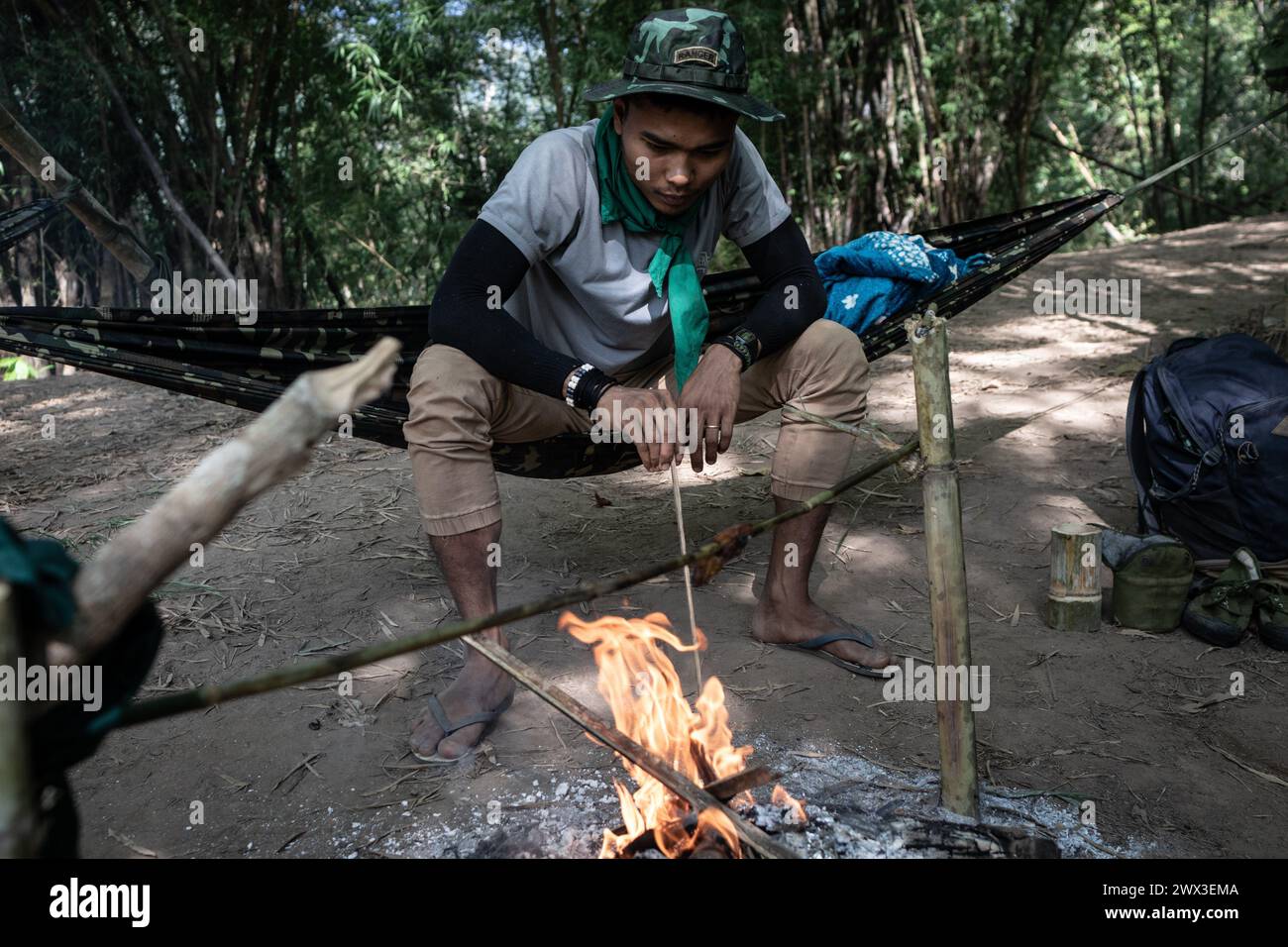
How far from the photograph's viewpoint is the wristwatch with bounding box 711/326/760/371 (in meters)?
2.26

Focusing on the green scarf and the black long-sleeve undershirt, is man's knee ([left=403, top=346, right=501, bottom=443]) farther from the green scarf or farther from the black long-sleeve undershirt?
the green scarf

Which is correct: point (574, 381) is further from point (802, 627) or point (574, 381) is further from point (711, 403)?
point (802, 627)

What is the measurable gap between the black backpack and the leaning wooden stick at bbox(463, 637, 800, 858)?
187 centimetres

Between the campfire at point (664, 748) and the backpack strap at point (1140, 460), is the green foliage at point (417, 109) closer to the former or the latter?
the backpack strap at point (1140, 460)

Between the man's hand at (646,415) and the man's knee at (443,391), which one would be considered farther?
the man's knee at (443,391)

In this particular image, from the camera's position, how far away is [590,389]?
206 cm

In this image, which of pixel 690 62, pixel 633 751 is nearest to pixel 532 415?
pixel 690 62

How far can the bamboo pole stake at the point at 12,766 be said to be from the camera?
0.70m

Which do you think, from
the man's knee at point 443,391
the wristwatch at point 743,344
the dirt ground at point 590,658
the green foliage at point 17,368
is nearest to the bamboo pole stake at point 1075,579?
the dirt ground at point 590,658

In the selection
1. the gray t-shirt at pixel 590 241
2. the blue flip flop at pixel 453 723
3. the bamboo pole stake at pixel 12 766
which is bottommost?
the blue flip flop at pixel 453 723

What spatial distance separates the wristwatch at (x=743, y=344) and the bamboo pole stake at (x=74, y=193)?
277cm

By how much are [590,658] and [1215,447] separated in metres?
1.82
